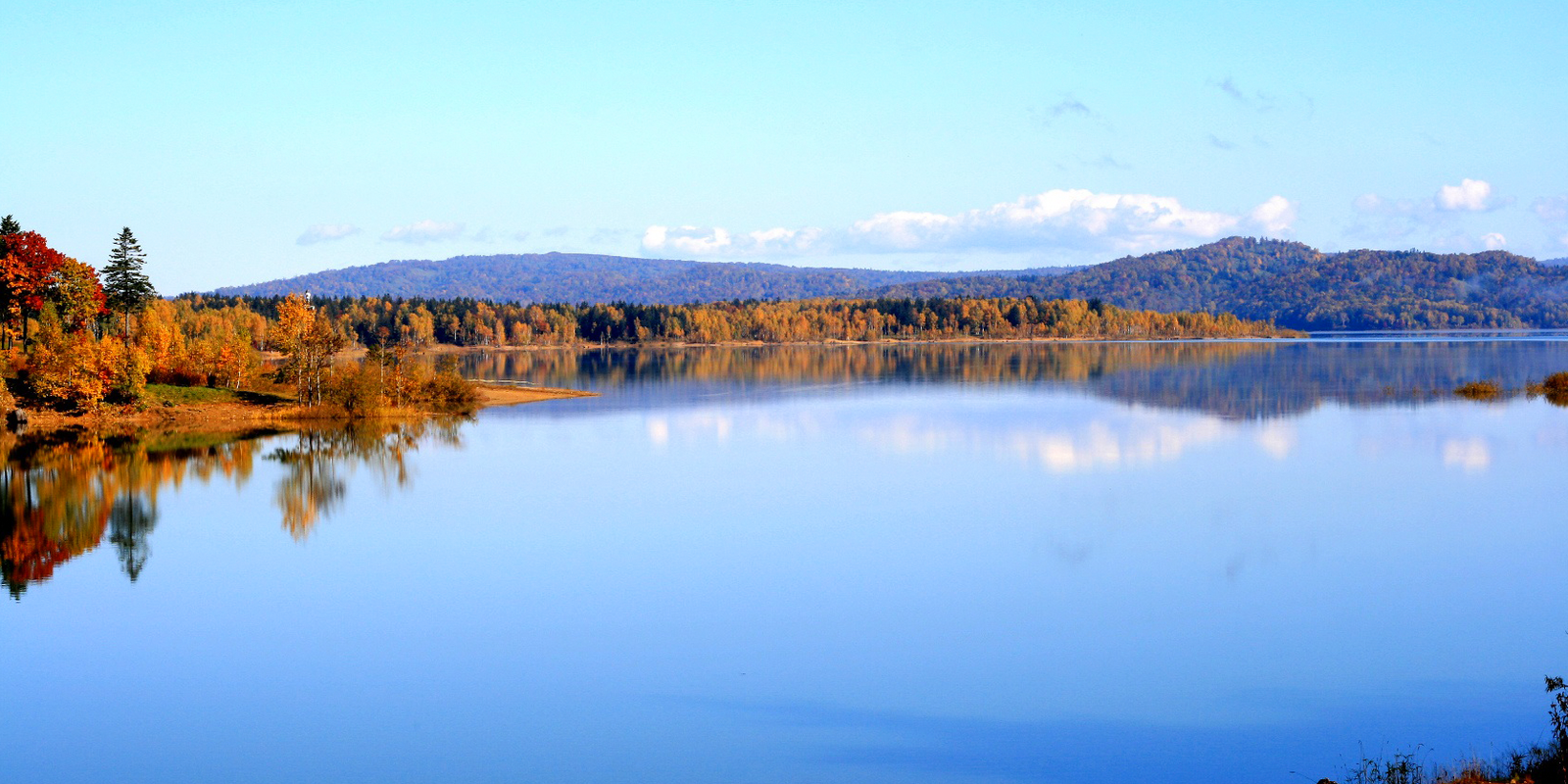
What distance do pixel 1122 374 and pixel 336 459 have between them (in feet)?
183

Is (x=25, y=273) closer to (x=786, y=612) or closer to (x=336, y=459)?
(x=336, y=459)

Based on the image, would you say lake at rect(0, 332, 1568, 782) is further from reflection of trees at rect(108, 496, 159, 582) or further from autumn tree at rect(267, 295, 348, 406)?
autumn tree at rect(267, 295, 348, 406)

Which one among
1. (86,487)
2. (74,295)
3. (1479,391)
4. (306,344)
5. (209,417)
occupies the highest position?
(74,295)

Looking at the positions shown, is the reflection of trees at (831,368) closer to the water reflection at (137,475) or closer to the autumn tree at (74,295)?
the autumn tree at (74,295)

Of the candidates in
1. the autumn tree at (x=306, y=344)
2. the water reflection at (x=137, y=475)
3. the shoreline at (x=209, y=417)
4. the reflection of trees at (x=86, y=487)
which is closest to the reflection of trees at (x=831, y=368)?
the autumn tree at (x=306, y=344)

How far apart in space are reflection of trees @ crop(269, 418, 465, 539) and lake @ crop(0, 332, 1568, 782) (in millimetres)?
258

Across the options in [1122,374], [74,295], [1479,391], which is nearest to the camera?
[74,295]

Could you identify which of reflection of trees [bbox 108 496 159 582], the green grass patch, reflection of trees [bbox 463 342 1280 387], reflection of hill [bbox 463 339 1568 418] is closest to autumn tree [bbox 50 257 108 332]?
the green grass patch

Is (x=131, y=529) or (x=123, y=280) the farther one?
(x=123, y=280)

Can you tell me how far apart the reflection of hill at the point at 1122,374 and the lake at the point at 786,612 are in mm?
18648

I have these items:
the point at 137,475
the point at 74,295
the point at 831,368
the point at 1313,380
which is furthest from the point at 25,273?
→ the point at 1313,380

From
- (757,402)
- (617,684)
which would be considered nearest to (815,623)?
(617,684)

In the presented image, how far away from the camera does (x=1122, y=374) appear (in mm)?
78688

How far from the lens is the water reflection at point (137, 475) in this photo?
22.8m
